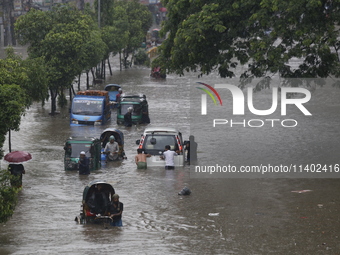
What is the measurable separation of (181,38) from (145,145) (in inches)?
165

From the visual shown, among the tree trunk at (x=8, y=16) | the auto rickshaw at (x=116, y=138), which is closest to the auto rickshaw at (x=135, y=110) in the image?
the auto rickshaw at (x=116, y=138)

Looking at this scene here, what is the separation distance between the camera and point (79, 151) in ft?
91.0

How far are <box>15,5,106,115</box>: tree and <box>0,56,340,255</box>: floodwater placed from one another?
6316 millimetres

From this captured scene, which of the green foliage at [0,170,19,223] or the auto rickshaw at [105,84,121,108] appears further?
the auto rickshaw at [105,84,121,108]

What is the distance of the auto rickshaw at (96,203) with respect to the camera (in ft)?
63.2

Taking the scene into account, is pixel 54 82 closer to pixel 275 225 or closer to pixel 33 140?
pixel 33 140

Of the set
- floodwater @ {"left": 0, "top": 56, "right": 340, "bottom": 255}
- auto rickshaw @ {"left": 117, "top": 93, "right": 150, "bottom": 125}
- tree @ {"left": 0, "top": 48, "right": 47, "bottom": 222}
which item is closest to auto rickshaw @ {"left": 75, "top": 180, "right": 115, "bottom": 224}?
floodwater @ {"left": 0, "top": 56, "right": 340, "bottom": 255}

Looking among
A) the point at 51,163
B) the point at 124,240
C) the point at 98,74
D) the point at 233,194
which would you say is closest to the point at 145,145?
the point at 51,163

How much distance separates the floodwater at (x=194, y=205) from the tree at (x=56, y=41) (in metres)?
6.32

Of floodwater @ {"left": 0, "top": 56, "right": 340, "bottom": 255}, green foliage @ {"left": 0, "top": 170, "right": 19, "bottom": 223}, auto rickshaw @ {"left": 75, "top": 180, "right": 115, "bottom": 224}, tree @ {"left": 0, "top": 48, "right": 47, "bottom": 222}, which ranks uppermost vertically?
tree @ {"left": 0, "top": 48, "right": 47, "bottom": 222}

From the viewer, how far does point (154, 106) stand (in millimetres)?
46656

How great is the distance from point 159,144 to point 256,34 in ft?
17.7

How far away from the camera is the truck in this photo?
39.5 m

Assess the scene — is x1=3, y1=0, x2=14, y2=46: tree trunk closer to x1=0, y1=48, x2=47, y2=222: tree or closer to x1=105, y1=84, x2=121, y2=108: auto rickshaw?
x1=105, y1=84, x2=121, y2=108: auto rickshaw
